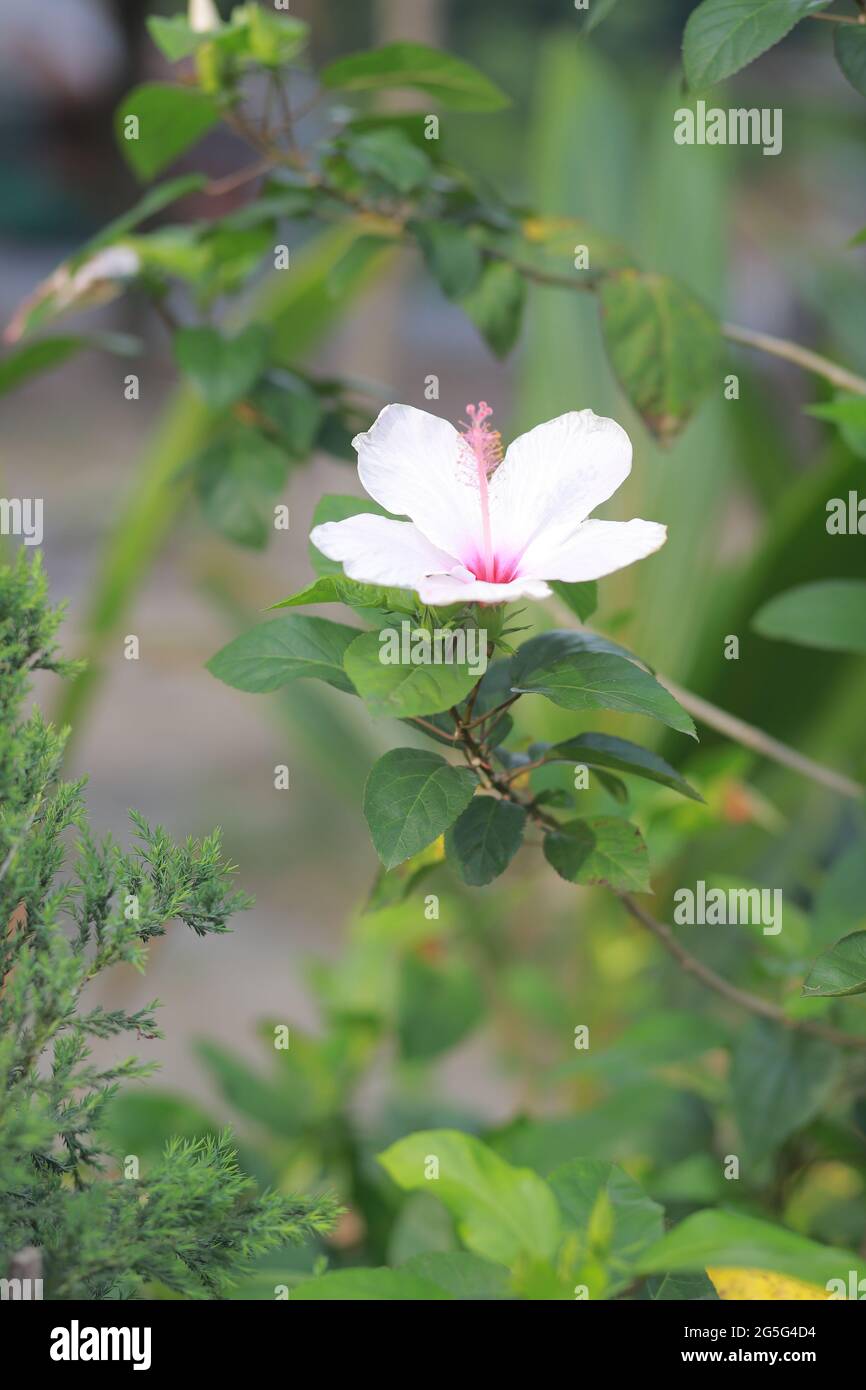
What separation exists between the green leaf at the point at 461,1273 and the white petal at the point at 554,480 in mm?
226

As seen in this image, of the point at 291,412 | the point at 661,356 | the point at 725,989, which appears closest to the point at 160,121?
the point at 291,412

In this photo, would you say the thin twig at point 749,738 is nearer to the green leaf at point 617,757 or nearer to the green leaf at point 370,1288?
the green leaf at point 617,757

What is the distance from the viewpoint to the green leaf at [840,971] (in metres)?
0.40

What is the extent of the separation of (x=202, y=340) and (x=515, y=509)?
30cm

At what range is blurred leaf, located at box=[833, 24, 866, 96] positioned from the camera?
1.58 ft

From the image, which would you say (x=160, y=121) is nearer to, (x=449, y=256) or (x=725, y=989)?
(x=449, y=256)

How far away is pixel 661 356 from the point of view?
60 cm

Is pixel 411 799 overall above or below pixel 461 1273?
above

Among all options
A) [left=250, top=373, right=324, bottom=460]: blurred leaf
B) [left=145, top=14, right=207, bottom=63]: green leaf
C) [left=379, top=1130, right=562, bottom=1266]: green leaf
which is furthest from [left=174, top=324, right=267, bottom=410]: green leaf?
[left=379, top=1130, right=562, bottom=1266]: green leaf

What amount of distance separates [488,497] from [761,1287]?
0.28 meters

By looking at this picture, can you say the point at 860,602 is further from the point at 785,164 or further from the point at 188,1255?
the point at 785,164
